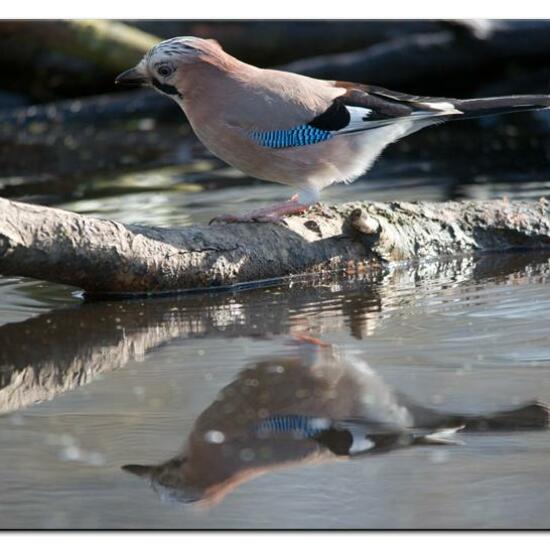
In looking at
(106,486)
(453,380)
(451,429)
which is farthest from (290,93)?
(106,486)

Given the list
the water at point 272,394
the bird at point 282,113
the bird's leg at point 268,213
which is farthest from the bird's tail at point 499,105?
the bird's leg at point 268,213

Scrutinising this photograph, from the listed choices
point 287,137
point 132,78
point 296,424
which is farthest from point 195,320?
point 296,424

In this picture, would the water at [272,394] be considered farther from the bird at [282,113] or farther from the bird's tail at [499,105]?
the bird's tail at [499,105]

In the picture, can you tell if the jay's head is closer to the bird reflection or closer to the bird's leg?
the bird's leg

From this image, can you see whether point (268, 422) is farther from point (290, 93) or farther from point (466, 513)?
point (290, 93)

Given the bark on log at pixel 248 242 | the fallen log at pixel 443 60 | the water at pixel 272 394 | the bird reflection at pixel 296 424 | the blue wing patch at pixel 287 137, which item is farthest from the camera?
the fallen log at pixel 443 60

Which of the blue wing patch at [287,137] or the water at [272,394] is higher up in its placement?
the blue wing patch at [287,137]

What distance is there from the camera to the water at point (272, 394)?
2641 millimetres

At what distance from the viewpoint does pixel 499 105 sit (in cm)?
482

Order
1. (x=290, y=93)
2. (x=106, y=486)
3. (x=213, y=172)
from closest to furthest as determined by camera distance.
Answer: (x=106, y=486)
(x=290, y=93)
(x=213, y=172)

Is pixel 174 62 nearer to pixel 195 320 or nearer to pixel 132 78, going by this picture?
pixel 132 78

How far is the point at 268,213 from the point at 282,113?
0.39 m

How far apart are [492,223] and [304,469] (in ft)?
8.44

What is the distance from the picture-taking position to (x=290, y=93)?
464 centimetres
